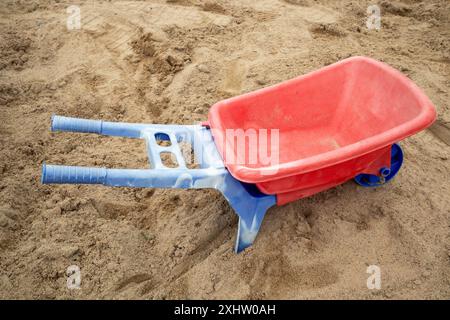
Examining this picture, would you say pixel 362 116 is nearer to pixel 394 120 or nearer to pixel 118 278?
pixel 394 120

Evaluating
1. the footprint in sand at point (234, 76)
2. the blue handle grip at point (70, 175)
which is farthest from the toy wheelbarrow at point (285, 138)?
the footprint in sand at point (234, 76)

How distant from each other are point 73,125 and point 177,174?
0.57m

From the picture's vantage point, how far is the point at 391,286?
1896 mm

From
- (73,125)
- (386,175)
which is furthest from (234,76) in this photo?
(73,125)

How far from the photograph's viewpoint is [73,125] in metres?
1.88

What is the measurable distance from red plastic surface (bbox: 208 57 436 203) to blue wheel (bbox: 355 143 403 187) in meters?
0.11

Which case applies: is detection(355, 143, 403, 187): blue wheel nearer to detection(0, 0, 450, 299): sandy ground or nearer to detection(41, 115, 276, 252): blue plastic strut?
detection(0, 0, 450, 299): sandy ground

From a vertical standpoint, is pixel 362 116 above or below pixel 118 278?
above

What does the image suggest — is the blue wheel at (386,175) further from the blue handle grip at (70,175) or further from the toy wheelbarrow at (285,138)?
the blue handle grip at (70,175)

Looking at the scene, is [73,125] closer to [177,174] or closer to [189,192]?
[177,174]

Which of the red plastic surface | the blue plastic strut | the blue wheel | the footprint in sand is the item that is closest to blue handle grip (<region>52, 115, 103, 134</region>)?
the blue plastic strut

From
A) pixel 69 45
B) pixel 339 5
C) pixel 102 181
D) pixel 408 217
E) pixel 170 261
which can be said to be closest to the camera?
pixel 102 181

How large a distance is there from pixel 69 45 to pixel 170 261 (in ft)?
6.89
